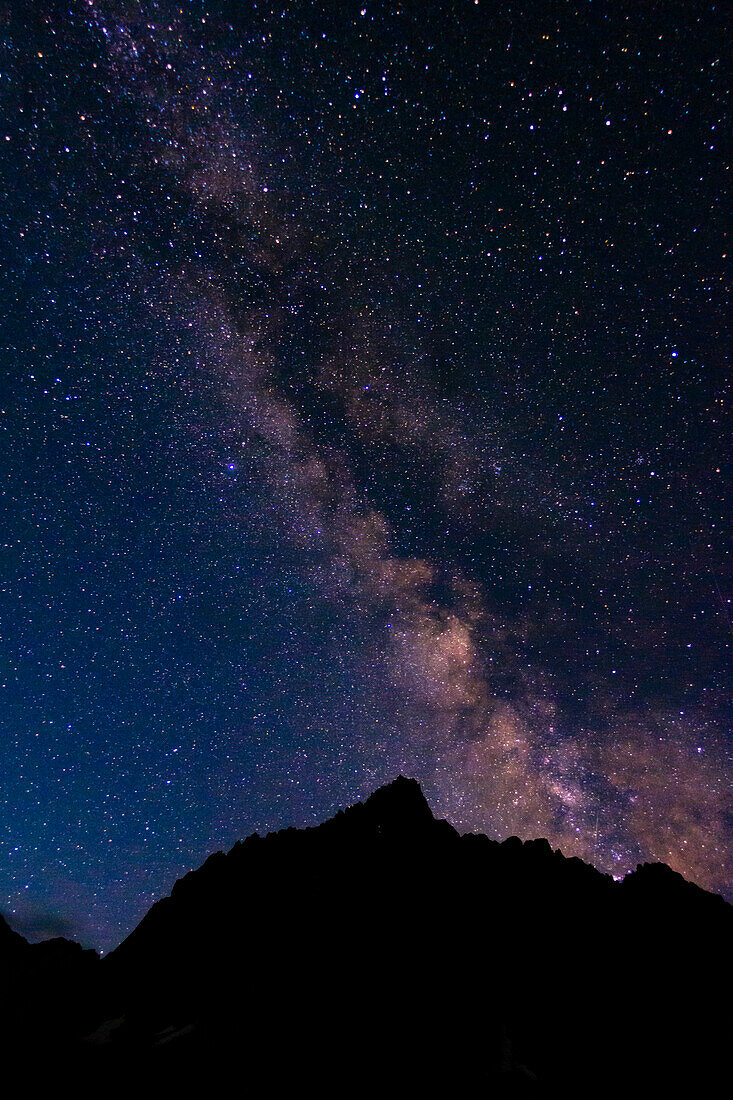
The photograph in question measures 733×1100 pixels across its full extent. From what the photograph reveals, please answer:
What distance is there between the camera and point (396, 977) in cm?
1778

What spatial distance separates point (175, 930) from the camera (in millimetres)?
21984

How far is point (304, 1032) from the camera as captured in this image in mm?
15680

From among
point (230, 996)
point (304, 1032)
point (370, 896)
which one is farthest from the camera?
point (370, 896)

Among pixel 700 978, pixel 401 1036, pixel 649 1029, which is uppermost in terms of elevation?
pixel 700 978

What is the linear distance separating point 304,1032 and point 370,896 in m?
5.73

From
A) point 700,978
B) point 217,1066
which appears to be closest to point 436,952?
point 217,1066

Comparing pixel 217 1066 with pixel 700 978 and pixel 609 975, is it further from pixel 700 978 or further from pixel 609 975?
pixel 700 978

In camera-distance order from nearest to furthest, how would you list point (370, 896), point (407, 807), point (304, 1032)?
point (304, 1032) < point (370, 896) < point (407, 807)

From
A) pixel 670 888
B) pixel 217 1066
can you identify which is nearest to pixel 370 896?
pixel 217 1066

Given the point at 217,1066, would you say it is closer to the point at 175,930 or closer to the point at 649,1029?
the point at 175,930

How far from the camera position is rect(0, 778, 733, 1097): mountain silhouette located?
47.4 feet

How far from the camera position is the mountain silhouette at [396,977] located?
14.5 m

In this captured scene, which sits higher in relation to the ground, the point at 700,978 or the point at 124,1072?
the point at 700,978

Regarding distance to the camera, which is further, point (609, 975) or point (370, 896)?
point (370, 896)
